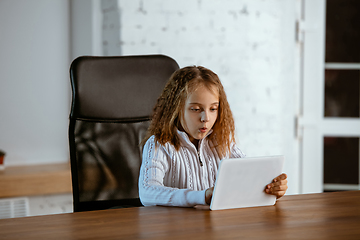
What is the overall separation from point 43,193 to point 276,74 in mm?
1484

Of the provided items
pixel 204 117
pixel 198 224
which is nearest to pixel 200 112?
pixel 204 117

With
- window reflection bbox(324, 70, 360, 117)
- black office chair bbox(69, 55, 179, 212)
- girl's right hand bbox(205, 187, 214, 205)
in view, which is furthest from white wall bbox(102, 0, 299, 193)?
girl's right hand bbox(205, 187, 214, 205)

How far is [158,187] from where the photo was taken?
1084mm

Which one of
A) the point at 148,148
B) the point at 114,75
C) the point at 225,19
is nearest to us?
the point at 148,148

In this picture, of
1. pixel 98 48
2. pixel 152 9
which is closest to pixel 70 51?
pixel 98 48

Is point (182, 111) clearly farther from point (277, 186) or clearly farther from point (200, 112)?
point (277, 186)

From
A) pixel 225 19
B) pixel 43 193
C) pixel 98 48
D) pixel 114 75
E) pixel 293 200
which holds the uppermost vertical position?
pixel 225 19

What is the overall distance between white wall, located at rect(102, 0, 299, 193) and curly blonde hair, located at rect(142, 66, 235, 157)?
950 millimetres

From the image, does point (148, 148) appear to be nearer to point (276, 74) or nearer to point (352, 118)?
point (276, 74)

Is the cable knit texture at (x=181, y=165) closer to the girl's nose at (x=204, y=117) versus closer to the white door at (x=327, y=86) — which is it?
the girl's nose at (x=204, y=117)

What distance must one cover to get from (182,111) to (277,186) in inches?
16.4

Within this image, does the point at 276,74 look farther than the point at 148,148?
Yes

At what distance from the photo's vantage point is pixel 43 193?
213 centimetres

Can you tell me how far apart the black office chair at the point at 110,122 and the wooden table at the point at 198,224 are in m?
0.41
